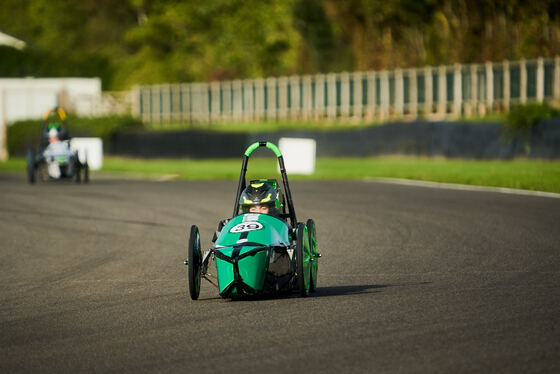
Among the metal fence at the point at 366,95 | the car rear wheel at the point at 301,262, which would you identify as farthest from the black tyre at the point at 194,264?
the metal fence at the point at 366,95

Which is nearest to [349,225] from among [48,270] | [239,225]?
[48,270]

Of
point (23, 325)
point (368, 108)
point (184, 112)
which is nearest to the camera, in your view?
point (23, 325)

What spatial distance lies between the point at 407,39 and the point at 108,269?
32.7 meters

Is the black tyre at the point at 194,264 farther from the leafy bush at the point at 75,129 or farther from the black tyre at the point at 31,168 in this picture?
the leafy bush at the point at 75,129

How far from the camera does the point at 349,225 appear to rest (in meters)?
14.2

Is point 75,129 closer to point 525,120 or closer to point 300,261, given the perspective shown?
point 525,120

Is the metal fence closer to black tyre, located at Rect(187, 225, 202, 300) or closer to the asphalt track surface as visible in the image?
the asphalt track surface

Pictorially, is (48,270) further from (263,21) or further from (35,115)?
(263,21)

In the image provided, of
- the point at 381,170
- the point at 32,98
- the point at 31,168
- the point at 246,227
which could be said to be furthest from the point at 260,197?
the point at 32,98

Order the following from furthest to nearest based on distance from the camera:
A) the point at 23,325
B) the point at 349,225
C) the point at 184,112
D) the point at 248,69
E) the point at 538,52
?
1. the point at 248,69
2. the point at 184,112
3. the point at 538,52
4. the point at 349,225
5. the point at 23,325

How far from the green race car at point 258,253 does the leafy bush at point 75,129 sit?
27.7 metres

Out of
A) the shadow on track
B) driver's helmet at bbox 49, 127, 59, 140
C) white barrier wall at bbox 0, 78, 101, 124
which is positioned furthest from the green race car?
white barrier wall at bbox 0, 78, 101, 124

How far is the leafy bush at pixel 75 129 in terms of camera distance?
36.2m

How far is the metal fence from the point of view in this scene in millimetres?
29625
